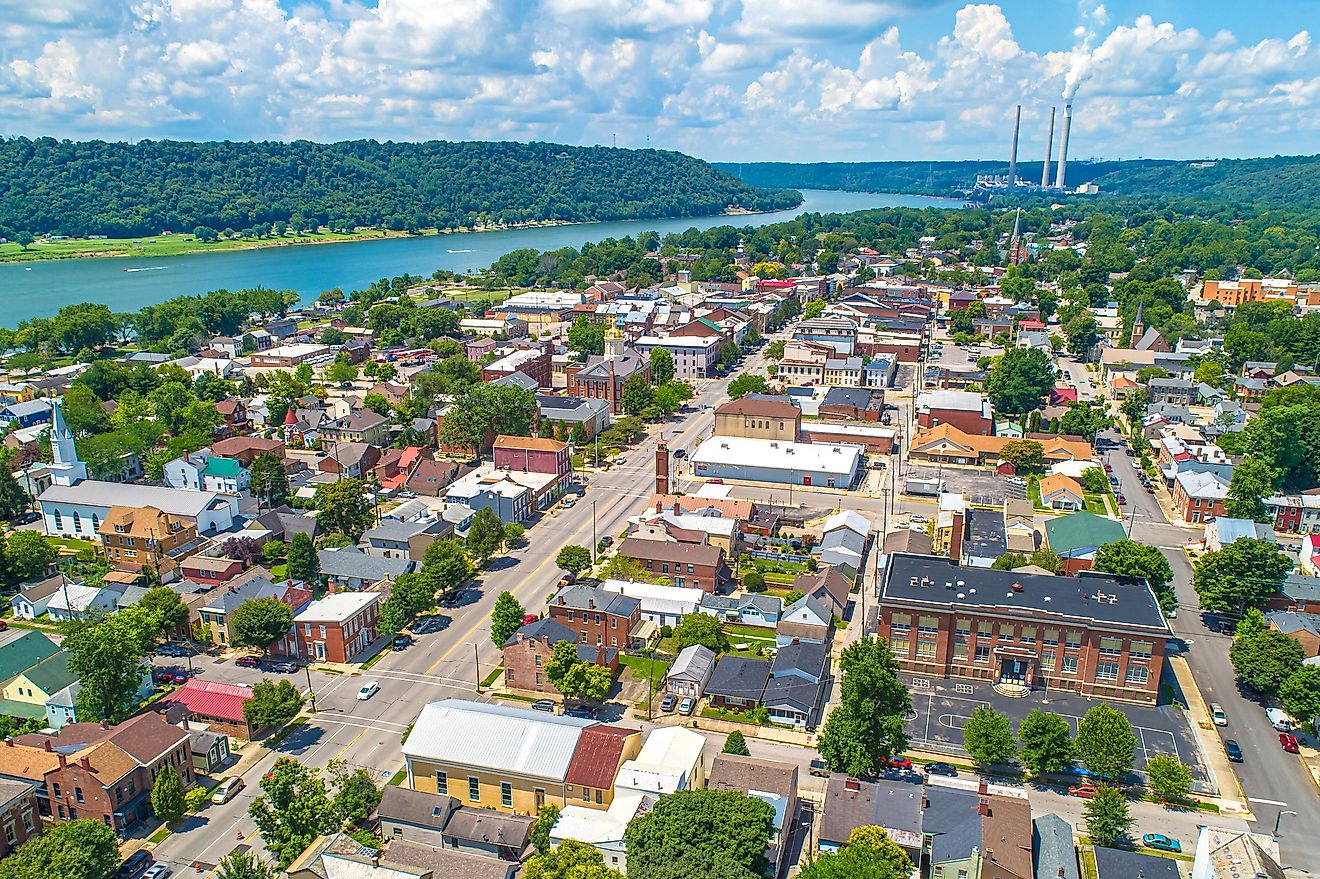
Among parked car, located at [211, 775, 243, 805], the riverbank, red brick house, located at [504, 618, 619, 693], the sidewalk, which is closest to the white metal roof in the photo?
red brick house, located at [504, 618, 619, 693]

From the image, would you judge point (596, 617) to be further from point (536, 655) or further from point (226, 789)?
point (226, 789)

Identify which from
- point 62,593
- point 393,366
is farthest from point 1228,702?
point 393,366

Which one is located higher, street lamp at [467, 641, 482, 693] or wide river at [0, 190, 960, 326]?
wide river at [0, 190, 960, 326]

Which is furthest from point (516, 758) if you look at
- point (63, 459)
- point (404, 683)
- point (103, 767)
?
point (63, 459)

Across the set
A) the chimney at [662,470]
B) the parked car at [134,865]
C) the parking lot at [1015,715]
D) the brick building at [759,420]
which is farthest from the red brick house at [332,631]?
the brick building at [759,420]

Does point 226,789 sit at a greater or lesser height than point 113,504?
lesser

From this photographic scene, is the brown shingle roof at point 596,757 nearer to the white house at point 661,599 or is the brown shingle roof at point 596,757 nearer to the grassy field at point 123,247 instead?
the white house at point 661,599

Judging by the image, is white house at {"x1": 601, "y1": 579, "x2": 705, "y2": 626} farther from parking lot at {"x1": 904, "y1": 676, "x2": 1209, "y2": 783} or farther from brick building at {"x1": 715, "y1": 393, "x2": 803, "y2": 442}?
brick building at {"x1": 715, "y1": 393, "x2": 803, "y2": 442}
